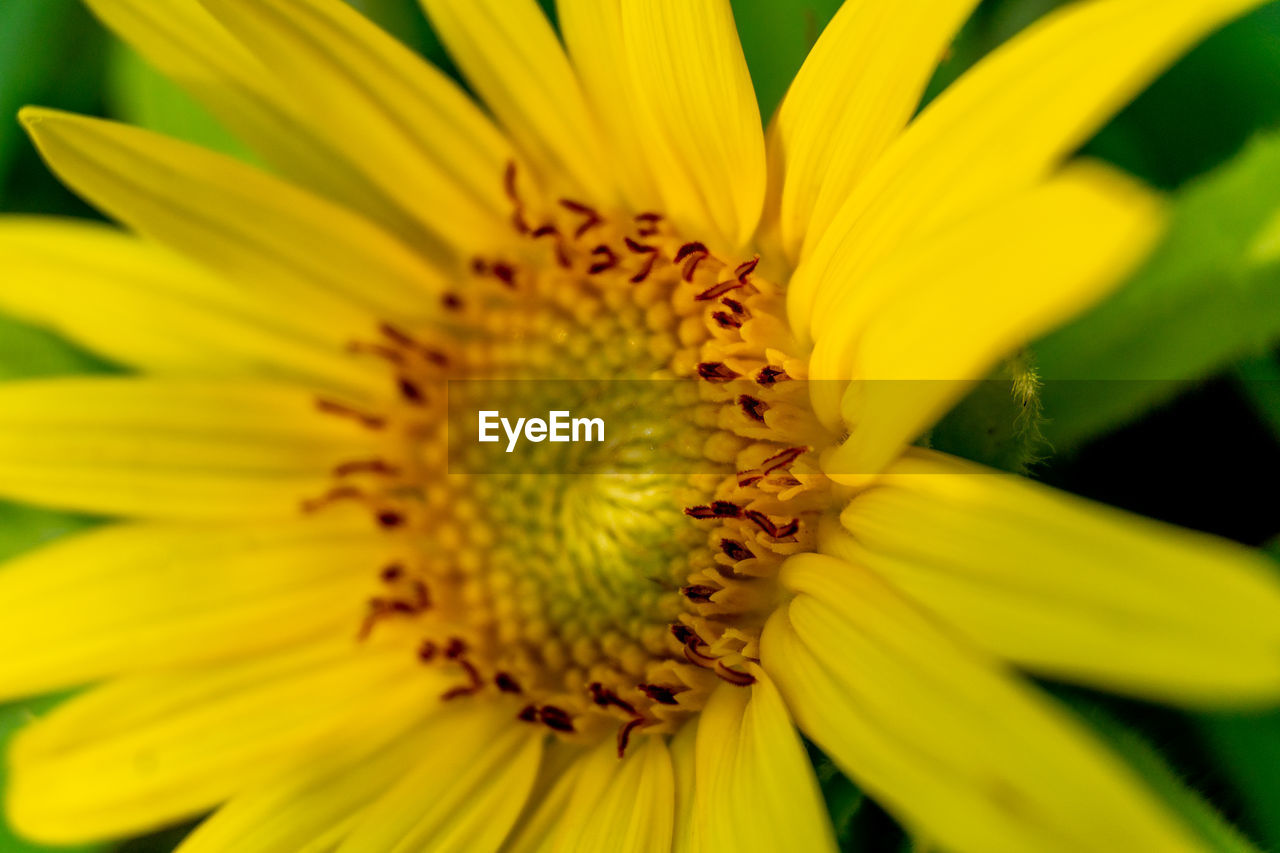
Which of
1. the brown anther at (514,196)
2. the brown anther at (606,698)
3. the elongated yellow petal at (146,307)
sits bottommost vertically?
the brown anther at (606,698)

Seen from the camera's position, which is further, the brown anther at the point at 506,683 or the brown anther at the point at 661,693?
the brown anther at the point at 506,683

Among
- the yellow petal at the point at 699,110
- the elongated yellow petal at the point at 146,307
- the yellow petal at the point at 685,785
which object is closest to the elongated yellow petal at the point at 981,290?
the yellow petal at the point at 699,110

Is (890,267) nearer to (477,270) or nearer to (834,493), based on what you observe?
(834,493)

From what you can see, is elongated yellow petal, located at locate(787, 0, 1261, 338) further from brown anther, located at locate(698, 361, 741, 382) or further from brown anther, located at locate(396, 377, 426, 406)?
brown anther, located at locate(396, 377, 426, 406)

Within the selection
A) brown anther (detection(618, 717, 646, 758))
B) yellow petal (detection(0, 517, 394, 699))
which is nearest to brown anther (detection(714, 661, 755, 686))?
brown anther (detection(618, 717, 646, 758))

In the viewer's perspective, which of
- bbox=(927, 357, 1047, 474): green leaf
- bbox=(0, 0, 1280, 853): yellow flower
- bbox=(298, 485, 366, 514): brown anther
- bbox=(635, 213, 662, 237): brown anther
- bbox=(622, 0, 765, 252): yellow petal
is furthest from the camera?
bbox=(298, 485, 366, 514): brown anther

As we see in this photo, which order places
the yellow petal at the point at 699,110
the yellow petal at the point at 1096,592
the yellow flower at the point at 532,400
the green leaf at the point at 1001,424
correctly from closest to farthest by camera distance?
the yellow petal at the point at 1096,592 → the yellow flower at the point at 532,400 → the green leaf at the point at 1001,424 → the yellow petal at the point at 699,110

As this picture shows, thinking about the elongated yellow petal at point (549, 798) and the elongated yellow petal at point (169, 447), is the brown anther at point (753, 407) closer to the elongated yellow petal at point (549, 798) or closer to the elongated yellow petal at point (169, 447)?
the elongated yellow petal at point (549, 798)
